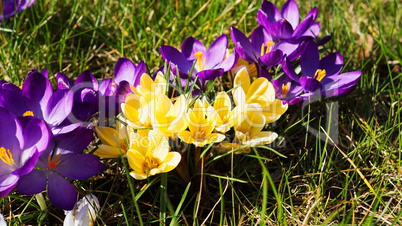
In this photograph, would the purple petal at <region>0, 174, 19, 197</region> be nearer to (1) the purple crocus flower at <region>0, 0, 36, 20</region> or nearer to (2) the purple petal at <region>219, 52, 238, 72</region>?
(2) the purple petal at <region>219, 52, 238, 72</region>

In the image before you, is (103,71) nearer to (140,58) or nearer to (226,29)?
(140,58)

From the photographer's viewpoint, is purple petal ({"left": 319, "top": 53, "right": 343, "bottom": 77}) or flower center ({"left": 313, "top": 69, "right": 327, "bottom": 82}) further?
purple petal ({"left": 319, "top": 53, "right": 343, "bottom": 77})

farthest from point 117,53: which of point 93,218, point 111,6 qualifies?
point 93,218

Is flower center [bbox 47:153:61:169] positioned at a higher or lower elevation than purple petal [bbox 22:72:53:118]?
lower

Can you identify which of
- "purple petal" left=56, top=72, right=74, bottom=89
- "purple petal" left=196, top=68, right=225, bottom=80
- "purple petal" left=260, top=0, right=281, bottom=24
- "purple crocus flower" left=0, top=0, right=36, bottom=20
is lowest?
"purple petal" left=196, top=68, right=225, bottom=80

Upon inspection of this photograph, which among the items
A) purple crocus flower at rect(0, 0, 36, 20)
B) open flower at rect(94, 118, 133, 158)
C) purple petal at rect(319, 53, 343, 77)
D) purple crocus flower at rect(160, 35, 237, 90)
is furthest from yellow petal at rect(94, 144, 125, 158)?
purple crocus flower at rect(0, 0, 36, 20)

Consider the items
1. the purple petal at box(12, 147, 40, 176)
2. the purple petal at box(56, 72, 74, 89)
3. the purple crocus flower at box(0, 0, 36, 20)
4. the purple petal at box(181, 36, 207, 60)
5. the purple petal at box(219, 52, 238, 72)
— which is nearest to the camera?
the purple petal at box(12, 147, 40, 176)

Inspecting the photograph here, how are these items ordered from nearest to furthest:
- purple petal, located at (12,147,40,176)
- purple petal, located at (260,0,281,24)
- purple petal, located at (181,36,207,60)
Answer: purple petal, located at (12,147,40,176) < purple petal, located at (181,36,207,60) < purple petal, located at (260,0,281,24)
